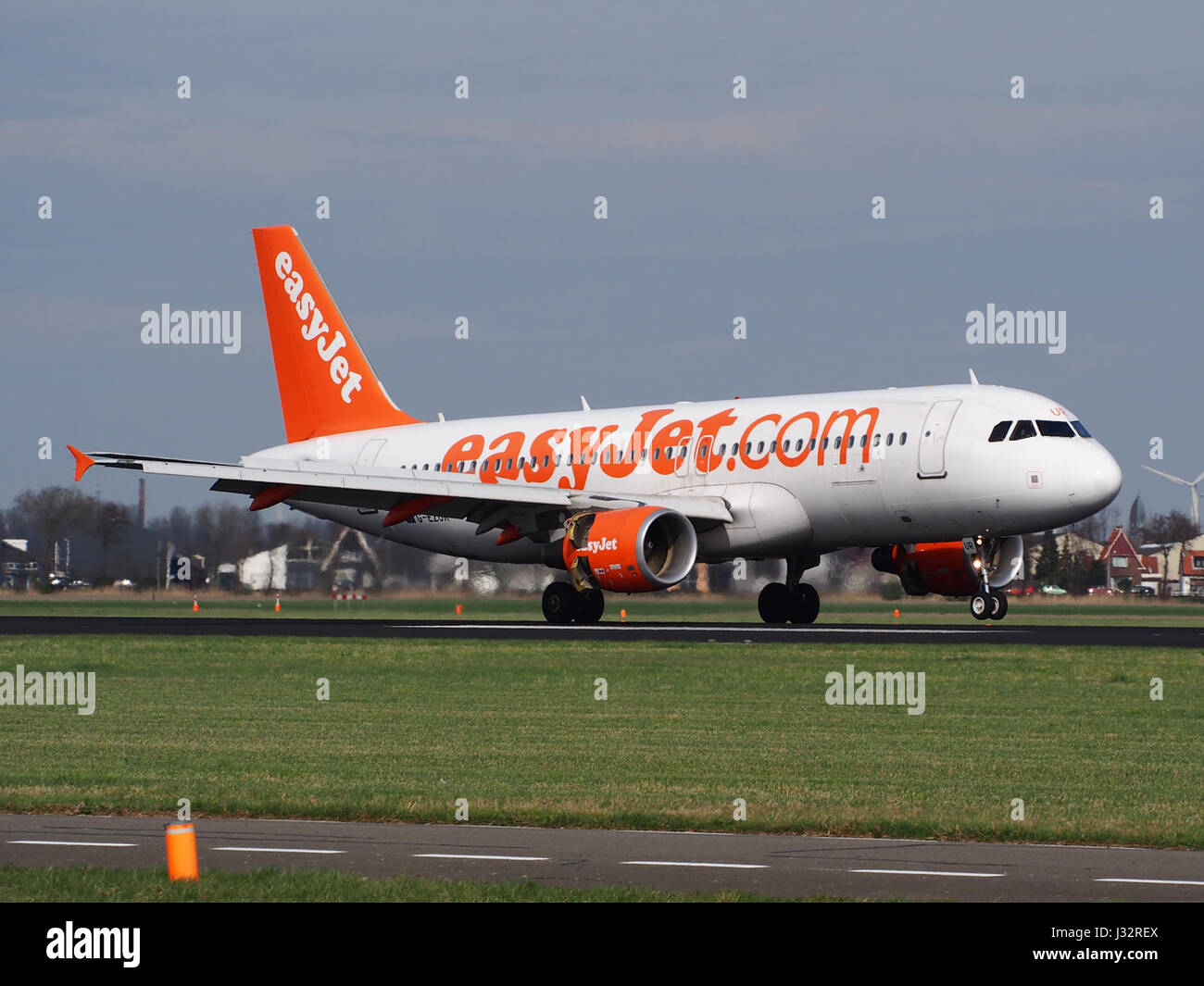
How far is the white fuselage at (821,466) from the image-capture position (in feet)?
124

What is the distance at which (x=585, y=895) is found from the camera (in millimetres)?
11547

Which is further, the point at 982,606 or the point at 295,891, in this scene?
the point at 982,606

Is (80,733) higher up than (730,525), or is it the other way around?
→ (730,525)

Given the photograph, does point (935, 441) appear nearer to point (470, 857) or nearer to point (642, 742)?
point (642, 742)

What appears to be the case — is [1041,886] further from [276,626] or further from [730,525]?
[276,626]

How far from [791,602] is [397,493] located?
975 centimetres

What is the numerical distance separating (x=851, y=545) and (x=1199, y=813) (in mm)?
26241

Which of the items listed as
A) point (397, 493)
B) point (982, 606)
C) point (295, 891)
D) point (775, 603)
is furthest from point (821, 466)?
point (295, 891)

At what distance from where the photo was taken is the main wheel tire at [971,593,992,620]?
39656 mm

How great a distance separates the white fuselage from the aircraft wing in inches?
20.2

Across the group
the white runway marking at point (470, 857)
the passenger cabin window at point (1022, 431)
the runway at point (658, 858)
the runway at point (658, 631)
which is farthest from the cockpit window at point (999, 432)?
the white runway marking at point (470, 857)

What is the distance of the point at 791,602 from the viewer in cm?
4516

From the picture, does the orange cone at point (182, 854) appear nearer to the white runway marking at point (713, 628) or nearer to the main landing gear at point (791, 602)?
the white runway marking at point (713, 628)
